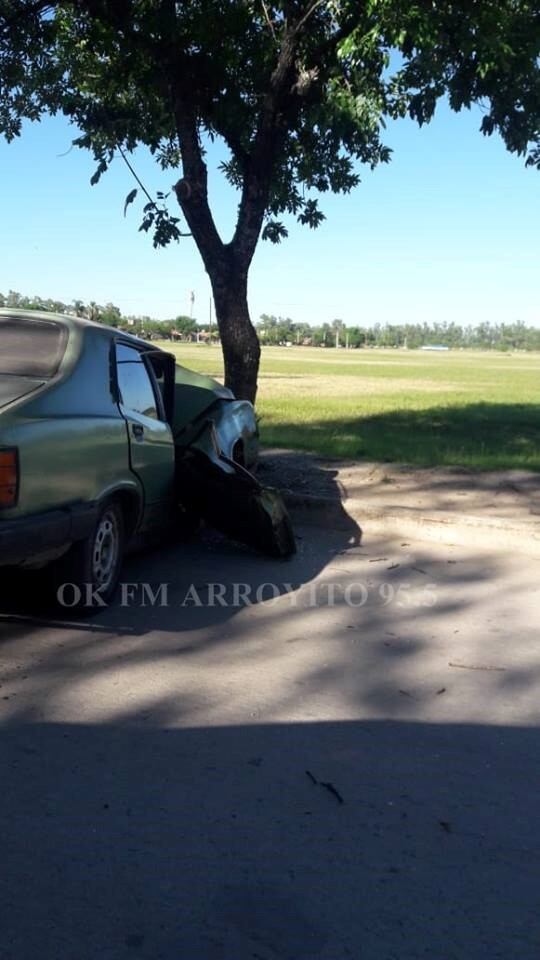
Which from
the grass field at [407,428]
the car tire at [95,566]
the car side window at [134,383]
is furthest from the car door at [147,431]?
the grass field at [407,428]

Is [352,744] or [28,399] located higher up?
[28,399]

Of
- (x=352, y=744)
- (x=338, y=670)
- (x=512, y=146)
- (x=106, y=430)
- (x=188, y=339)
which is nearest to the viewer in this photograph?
(x=352, y=744)

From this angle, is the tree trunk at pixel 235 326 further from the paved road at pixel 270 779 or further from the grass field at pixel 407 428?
the paved road at pixel 270 779

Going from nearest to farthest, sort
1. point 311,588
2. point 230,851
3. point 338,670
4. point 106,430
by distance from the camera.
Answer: point 230,851 → point 338,670 → point 106,430 → point 311,588

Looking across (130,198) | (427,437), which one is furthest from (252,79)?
(427,437)

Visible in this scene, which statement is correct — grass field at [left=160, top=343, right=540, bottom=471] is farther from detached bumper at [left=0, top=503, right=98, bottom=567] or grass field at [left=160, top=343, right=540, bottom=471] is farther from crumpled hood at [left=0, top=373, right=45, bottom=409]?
crumpled hood at [left=0, top=373, right=45, bottom=409]

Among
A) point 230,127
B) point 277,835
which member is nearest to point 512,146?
point 230,127

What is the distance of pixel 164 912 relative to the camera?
2854 millimetres

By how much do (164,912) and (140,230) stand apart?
924 centimetres

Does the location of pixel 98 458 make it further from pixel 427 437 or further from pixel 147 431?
pixel 427 437

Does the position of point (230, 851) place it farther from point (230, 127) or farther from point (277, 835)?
point (230, 127)

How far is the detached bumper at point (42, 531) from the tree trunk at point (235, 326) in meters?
5.27

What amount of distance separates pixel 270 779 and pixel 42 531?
1.81 m

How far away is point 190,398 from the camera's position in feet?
27.2
